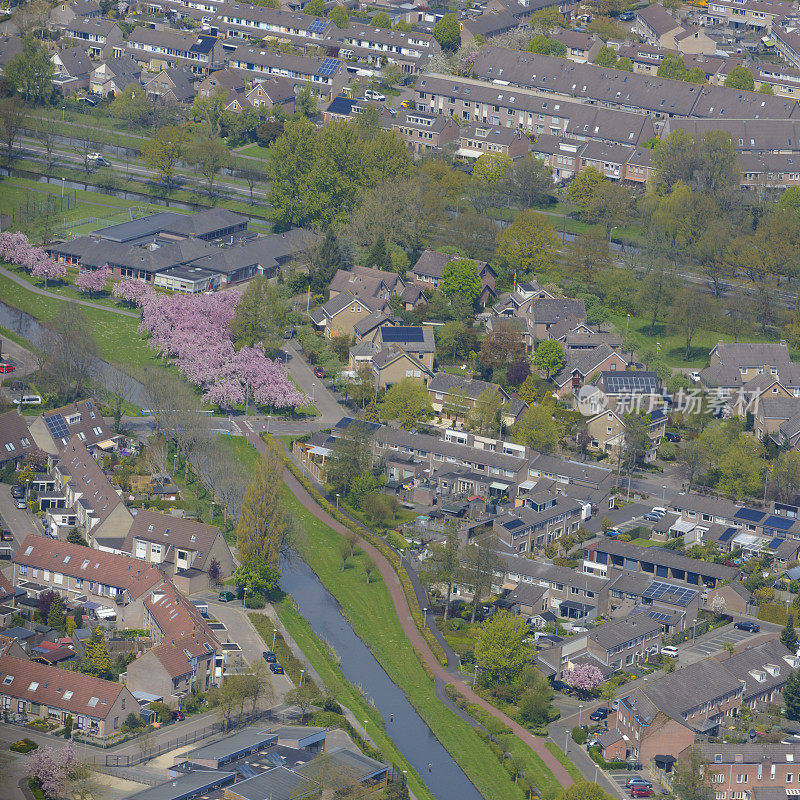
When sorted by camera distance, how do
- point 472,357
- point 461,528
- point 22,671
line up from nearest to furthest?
point 22,671, point 461,528, point 472,357

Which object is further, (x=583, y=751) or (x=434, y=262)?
(x=434, y=262)

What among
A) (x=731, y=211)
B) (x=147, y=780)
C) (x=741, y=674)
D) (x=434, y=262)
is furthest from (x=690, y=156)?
(x=147, y=780)

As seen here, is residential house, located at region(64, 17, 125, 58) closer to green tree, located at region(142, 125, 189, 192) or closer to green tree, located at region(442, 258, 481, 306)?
green tree, located at region(142, 125, 189, 192)

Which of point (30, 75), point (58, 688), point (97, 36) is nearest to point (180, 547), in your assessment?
point (58, 688)

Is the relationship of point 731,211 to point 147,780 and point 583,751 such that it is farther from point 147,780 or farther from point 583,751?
point 147,780

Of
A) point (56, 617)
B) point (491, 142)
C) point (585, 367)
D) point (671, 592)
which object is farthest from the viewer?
point (491, 142)

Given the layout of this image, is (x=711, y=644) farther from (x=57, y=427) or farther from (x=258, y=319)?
(x=258, y=319)

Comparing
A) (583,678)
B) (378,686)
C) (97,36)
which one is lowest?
(378,686)
